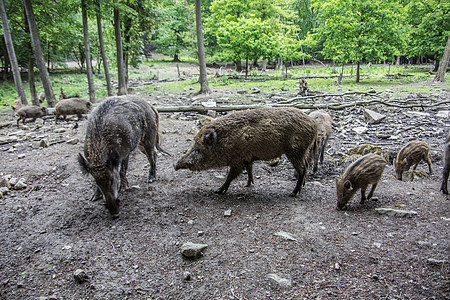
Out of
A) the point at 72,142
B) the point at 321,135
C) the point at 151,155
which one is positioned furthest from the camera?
the point at 72,142

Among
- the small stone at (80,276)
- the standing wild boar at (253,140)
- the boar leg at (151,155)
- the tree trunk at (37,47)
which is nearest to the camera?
the small stone at (80,276)

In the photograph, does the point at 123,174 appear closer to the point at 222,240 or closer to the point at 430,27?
the point at 222,240

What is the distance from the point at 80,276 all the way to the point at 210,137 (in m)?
2.53

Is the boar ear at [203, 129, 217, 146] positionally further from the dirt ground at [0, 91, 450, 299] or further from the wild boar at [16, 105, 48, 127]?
the wild boar at [16, 105, 48, 127]

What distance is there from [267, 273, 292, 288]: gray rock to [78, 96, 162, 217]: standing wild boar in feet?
7.61

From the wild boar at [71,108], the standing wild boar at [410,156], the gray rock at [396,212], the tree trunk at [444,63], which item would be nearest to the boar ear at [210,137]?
the gray rock at [396,212]

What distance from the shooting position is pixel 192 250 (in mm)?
2871

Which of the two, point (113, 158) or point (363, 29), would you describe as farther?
point (363, 29)

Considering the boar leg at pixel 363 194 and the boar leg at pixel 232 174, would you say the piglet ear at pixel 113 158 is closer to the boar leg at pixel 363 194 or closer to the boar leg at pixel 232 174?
the boar leg at pixel 232 174

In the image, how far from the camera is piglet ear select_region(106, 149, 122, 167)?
3.58 m

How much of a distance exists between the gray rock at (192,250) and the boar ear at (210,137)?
1.80 m

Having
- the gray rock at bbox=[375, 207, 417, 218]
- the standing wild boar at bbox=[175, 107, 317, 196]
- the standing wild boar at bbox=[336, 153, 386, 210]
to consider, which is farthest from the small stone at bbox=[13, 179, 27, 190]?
the gray rock at bbox=[375, 207, 417, 218]

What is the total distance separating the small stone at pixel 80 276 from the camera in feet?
8.58

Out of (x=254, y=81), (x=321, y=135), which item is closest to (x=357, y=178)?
(x=321, y=135)
